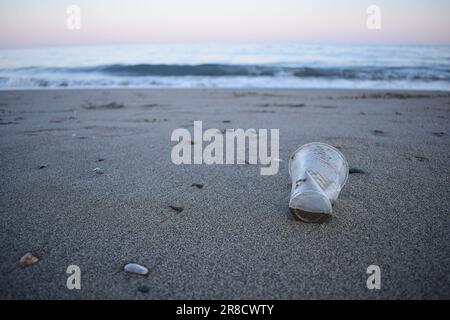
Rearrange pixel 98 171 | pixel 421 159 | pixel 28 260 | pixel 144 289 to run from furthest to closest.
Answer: pixel 421 159, pixel 98 171, pixel 28 260, pixel 144 289

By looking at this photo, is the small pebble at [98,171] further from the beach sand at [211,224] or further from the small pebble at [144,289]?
the small pebble at [144,289]

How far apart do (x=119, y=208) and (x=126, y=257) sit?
0.51 m

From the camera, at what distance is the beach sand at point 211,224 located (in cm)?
125

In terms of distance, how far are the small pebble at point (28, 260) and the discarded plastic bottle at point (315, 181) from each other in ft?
4.14

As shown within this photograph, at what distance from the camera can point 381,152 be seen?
113 inches

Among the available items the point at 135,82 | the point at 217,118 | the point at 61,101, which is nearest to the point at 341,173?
the point at 217,118

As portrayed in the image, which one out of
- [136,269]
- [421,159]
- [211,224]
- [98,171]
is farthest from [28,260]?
[421,159]

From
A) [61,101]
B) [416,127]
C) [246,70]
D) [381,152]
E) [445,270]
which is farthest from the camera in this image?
[246,70]

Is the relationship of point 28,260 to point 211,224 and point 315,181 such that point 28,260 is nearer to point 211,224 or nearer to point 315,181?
point 211,224

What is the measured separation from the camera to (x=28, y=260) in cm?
136

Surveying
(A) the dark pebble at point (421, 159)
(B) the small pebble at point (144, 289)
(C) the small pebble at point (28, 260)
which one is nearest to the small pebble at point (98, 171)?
(C) the small pebble at point (28, 260)

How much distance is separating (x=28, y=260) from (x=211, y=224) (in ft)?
2.91

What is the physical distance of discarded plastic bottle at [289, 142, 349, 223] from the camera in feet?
5.03

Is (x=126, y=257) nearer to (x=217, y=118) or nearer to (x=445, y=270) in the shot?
(x=445, y=270)
